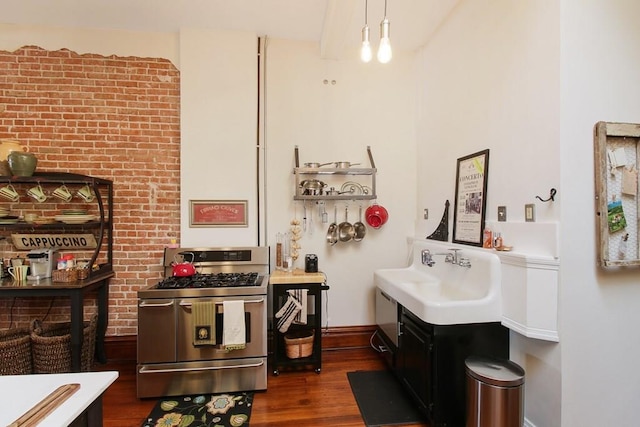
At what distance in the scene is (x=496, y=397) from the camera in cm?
165

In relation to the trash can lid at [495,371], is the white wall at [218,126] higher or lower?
higher

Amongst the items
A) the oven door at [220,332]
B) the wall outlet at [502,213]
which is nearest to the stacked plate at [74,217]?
the oven door at [220,332]

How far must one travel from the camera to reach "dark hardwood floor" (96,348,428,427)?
81.8 inches

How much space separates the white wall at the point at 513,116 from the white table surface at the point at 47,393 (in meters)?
2.15

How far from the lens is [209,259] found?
2916 mm

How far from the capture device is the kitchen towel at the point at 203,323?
2297mm

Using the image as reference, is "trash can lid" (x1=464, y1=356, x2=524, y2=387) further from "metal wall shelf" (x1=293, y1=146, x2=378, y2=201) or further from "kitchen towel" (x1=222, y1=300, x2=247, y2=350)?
"metal wall shelf" (x1=293, y1=146, x2=378, y2=201)

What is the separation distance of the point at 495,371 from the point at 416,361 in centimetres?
49

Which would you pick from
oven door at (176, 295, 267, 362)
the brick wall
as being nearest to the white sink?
oven door at (176, 295, 267, 362)

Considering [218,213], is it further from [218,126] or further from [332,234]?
[332,234]

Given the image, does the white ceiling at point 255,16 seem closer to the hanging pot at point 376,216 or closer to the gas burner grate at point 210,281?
the hanging pot at point 376,216

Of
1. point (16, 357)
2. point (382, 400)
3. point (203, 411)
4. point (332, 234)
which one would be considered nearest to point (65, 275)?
point (16, 357)

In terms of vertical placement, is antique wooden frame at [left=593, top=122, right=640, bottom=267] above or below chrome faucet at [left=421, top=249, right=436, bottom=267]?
above

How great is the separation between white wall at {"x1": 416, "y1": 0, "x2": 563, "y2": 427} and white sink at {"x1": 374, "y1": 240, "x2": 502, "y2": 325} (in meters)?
0.23
